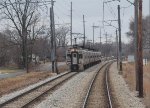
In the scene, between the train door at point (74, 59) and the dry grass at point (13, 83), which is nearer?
the dry grass at point (13, 83)

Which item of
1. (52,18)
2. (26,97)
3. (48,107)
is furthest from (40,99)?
(52,18)

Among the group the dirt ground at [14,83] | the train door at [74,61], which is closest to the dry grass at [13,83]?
the dirt ground at [14,83]

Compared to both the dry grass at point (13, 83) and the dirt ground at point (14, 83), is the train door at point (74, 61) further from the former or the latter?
the dry grass at point (13, 83)

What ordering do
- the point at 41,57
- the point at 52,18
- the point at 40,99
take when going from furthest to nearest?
1. the point at 41,57
2. the point at 52,18
3. the point at 40,99

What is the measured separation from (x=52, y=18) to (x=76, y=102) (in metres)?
30.0

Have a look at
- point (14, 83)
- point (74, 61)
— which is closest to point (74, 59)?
point (74, 61)

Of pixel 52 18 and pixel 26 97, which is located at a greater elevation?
pixel 52 18

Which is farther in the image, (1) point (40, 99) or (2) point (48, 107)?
(1) point (40, 99)

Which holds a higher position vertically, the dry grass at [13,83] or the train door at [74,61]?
the train door at [74,61]

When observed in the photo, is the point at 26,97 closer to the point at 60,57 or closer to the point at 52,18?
the point at 52,18

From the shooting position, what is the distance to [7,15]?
7062cm

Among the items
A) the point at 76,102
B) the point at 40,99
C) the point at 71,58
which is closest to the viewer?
the point at 76,102

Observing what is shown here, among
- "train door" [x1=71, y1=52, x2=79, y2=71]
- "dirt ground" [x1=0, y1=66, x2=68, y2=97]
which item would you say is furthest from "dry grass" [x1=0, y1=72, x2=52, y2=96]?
"train door" [x1=71, y1=52, x2=79, y2=71]

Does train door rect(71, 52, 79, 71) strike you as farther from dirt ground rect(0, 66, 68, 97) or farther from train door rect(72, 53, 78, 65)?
dirt ground rect(0, 66, 68, 97)
